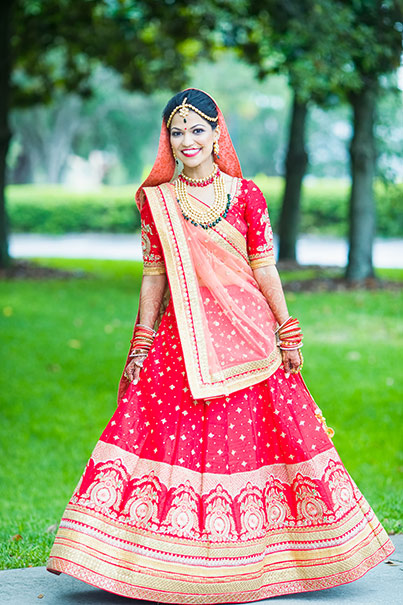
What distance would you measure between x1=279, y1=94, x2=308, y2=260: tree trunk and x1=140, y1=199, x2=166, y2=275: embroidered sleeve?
14.6 m

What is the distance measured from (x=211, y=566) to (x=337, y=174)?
5175 cm

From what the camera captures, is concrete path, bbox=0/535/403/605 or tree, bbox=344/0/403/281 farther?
tree, bbox=344/0/403/281

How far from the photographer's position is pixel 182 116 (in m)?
3.88

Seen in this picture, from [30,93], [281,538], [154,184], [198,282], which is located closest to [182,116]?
[154,184]

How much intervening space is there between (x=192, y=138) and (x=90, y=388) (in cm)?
557

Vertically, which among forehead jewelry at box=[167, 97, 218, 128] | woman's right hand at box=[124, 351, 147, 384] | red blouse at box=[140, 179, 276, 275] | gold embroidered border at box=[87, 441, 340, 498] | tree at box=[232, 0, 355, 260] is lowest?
gold embroidered border at box=[87, 441, 340, 498]

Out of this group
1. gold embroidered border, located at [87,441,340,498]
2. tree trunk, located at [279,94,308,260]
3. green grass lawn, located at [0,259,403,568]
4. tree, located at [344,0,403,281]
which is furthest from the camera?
tree trunk, located at [279,94,308,260]

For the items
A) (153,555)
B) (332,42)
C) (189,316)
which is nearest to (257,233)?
(189,316)

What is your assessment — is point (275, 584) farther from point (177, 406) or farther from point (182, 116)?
point (182, 116)

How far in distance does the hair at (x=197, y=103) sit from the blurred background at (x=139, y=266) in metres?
2.15

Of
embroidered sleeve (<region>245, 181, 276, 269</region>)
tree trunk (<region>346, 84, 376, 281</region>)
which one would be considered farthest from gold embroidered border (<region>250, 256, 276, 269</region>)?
tree trunk (<region>346, 84, 376, 281</region>)

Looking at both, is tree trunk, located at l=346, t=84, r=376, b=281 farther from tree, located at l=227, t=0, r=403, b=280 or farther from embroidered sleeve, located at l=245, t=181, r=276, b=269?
embroidered sleeve, located at l=245, t=181, r=276, b=269

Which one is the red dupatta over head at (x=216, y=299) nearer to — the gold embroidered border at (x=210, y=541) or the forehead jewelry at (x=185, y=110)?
the forehead jewelry at (x=185, y=110)

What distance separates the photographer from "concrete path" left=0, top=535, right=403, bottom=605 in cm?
373
